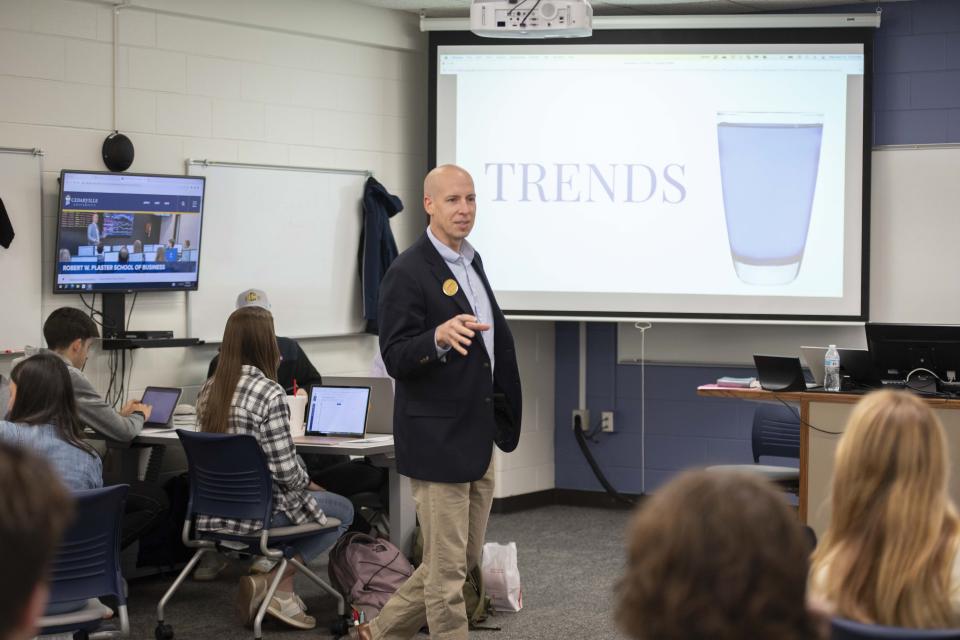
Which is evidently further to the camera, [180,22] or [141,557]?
[180,22]

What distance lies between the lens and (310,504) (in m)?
4.42

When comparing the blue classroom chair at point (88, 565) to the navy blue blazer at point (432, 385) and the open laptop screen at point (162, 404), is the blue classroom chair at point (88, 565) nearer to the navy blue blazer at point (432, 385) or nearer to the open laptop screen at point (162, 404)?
the navy blue blazer at point (432, 385)

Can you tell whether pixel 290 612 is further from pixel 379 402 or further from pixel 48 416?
pixel 48 416

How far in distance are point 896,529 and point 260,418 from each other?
281 centimetres

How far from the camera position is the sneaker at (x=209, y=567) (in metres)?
5.31

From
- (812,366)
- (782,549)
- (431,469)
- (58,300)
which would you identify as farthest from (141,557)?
(782,549)

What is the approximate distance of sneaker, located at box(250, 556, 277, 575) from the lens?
15.1 ft

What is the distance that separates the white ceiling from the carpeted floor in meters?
2.91

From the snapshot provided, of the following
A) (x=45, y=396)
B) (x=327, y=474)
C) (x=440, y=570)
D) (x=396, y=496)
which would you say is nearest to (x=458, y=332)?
(x=440, y=570)

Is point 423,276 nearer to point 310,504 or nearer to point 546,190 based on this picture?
point 310,504

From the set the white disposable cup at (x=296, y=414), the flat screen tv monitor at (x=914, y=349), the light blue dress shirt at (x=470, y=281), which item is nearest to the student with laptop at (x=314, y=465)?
the white disposable cup at (x=296, y=414)

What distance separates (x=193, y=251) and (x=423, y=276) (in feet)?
8.10

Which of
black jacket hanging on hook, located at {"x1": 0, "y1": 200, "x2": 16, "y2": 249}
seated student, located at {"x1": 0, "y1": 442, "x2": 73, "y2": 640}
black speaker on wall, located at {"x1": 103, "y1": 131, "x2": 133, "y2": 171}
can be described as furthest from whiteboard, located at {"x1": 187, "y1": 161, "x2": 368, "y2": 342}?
seated student, located at {"x1": 0, "y1": 442, "x2": 73, "y2": 640}

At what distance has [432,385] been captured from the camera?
3.60 metres
